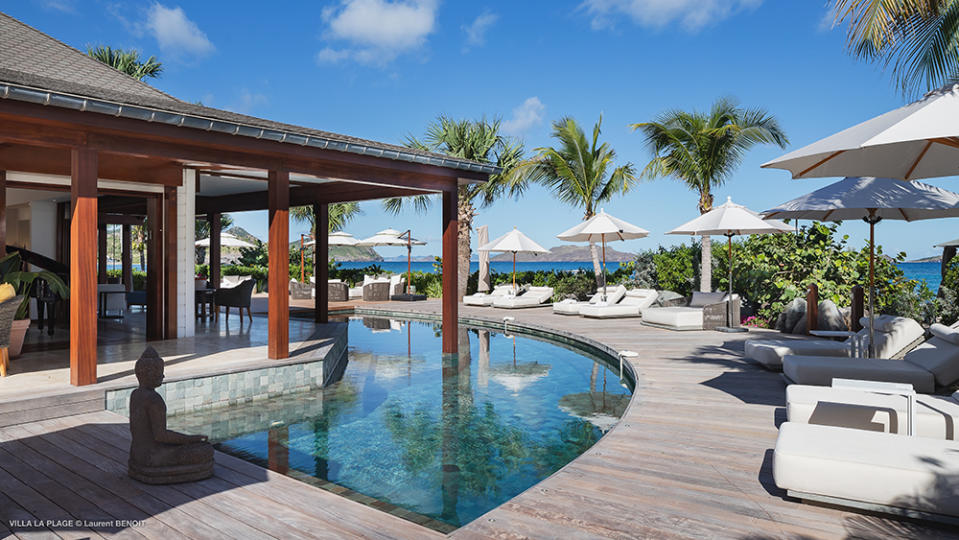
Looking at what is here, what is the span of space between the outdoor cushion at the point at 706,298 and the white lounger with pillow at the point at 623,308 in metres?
1.30

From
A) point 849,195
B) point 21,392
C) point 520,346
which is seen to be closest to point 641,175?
point 520,346

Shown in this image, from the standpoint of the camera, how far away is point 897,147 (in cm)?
475

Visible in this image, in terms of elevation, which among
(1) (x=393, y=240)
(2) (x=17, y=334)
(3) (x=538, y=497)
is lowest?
(3) (x=538, y=497)

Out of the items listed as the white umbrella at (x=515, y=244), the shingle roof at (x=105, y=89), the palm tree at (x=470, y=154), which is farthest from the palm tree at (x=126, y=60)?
the white umbrella at (x=515, y=244)

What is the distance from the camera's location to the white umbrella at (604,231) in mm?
14195

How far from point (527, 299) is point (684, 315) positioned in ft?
19.8

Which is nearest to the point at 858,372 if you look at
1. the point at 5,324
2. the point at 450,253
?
the point at 450,253

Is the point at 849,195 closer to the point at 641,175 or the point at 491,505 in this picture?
the point at 491,505

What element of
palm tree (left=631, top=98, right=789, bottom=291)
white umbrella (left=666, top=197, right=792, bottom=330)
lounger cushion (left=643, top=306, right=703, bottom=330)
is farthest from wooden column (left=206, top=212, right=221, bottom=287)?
palm tree (left=631, top=98, right=789, bottom=291)

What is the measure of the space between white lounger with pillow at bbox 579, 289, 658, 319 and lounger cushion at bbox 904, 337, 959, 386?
303 inches

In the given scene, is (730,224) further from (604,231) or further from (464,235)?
(464,235)

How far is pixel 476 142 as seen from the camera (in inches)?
716

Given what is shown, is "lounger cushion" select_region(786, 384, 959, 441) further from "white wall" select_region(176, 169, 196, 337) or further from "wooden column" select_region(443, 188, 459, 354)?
"white wall" select_region(176, 169, 196, 337)

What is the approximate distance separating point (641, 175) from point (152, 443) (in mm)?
14584
